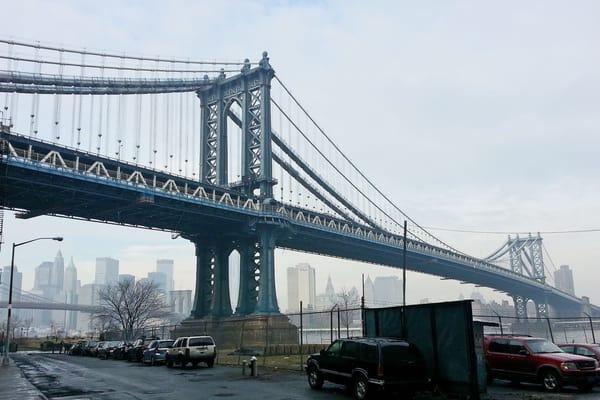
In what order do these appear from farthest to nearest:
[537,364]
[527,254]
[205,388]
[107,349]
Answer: [527,254] < [107,349] < [205,388] < [537,364]

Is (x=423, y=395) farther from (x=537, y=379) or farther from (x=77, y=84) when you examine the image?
(x=77, y=84)

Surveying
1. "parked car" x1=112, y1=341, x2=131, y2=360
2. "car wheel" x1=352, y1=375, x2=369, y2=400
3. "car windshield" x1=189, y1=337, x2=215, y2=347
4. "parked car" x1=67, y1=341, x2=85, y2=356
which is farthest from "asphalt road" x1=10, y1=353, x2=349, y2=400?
"parked car" x1=67, y1=341, x2=85, y2=356

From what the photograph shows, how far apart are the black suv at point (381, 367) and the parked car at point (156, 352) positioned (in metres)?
21.1

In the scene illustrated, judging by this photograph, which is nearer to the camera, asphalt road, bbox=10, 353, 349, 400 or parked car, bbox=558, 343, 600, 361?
asphalt road, bbox=10, 353, 349, 400

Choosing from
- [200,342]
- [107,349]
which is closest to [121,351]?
[107,349]

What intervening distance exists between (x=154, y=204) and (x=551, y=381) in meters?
48.4

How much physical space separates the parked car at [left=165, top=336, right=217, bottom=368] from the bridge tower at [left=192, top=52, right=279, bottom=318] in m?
36.9

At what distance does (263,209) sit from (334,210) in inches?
1106

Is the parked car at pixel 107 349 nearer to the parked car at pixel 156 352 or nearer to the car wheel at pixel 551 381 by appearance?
the parked car at pixel 156 352

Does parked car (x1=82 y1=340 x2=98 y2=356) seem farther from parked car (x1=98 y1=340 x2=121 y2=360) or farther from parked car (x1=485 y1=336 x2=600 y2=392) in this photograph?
parked car (x1=485 y1=336 x2=600 y2=392)

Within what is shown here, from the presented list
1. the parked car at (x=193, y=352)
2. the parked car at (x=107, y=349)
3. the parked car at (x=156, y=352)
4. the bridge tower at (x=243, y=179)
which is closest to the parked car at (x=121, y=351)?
the parked car at (x=107, y=349)

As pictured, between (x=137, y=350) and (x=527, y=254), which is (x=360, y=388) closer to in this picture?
(x=137, y=350)

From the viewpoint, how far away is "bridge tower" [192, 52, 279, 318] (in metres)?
74.4

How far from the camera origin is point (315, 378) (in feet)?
68.9
